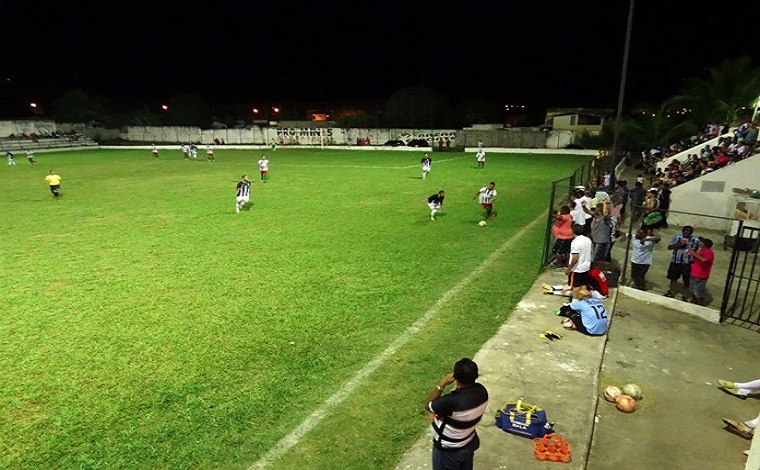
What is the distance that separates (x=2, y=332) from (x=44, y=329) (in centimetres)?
72

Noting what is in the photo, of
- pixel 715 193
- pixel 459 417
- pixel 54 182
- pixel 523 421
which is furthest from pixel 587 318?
pixel 54 182

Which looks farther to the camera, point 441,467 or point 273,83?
point 273,83

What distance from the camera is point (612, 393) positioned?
6.18 m

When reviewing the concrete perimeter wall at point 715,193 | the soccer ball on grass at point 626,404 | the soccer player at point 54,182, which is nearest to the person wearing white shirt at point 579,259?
the soccer ball on grass at point 626,404

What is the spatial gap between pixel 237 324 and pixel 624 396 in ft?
21.2

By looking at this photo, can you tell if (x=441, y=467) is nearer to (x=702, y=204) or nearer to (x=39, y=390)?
(x=39, y=390)

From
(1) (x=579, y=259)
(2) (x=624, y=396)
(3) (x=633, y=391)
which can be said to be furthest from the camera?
(1) (x=579, y=259)

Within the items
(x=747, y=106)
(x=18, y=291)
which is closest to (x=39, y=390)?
(x=18, y=291)

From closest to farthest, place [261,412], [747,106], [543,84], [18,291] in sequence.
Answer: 1. [261,412]
2. [18,291]
3. [747,106]
4. [543,84]

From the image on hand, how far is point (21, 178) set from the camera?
30.6m

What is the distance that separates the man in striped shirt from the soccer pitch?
4.06ft

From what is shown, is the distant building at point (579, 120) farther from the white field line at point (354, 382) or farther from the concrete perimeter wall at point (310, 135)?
the white field line at point (354, 382)

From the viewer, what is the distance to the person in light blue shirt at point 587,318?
7.93 meters

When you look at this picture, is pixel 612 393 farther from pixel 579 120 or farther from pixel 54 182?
pixel 579 120
